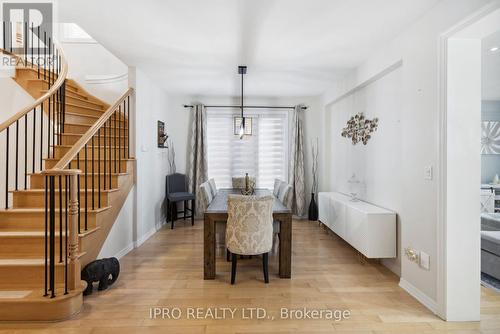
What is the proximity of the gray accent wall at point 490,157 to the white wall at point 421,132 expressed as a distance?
4.07 meters

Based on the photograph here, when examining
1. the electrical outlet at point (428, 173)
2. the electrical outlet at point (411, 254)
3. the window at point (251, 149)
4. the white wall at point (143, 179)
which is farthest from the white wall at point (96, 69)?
the electrical outlet at point (411, 254)

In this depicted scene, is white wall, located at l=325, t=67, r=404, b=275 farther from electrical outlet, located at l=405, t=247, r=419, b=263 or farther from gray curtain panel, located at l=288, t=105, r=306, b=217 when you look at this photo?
gray curtain panel, located at l=288, t=105, r=306, b=217

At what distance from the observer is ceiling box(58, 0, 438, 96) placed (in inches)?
90.0

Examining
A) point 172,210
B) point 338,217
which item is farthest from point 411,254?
point 172,210

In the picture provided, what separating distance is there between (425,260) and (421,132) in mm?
1130

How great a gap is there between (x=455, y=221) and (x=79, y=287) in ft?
10.3

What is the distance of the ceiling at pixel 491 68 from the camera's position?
2851 mm

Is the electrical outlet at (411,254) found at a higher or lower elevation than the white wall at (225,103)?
lower

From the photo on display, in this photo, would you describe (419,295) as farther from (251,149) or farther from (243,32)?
(251,149)

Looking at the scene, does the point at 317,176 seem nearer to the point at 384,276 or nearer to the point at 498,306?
the point at 384,276

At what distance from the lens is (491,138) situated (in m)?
5.31

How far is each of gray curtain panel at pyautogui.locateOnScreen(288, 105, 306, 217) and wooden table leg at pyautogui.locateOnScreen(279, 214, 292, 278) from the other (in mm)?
2622

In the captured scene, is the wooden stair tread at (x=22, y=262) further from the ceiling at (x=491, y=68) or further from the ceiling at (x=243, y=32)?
the ceiling at (x=491, y=68)

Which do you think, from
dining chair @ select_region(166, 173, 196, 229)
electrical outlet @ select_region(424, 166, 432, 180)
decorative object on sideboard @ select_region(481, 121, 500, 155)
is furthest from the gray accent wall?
dining chair @ select_region(166, 173, 196, 229)
